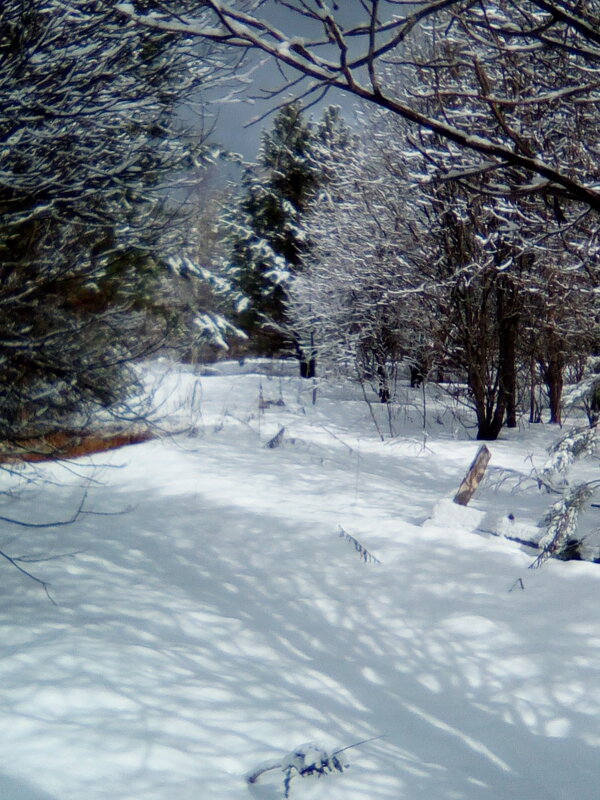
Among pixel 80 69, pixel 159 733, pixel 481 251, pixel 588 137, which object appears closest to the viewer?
pixel 159 733

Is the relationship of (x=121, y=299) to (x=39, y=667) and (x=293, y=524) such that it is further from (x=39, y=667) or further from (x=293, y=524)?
(x=39, y=667)

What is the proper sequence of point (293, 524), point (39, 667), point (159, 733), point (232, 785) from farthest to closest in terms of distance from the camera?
point (293, 524), point (39, 667), point (159, 733), point (232, 785)

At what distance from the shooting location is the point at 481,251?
973 centimetres

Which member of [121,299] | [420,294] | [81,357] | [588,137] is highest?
[588,137]

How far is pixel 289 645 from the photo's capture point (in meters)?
3.72

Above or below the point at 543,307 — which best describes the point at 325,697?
below

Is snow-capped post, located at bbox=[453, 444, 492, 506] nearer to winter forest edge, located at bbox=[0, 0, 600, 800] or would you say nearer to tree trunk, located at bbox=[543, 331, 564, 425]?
winter forest edge, located at bbox=[0, 0, 600, 800]

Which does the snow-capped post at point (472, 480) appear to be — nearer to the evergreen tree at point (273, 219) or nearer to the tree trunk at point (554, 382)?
the tree trunk at point (554, 382)

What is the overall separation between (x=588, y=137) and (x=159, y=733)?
6.89 metres

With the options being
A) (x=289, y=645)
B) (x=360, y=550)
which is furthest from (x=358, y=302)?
(x=289, y=645)

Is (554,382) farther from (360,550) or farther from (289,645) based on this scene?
(289,645)

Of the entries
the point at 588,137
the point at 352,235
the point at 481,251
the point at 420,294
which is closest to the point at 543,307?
the point at 481,251

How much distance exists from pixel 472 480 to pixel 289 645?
3097 millimetres

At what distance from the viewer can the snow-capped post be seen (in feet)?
19.9
